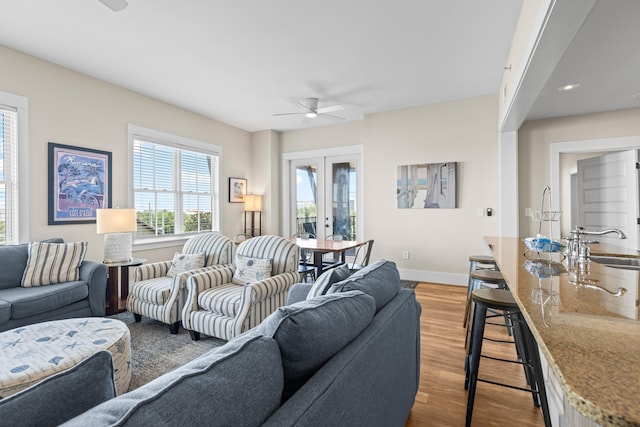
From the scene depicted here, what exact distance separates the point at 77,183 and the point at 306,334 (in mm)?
3959

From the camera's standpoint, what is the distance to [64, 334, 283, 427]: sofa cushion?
0.53 m

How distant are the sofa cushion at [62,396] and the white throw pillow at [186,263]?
8.84ft

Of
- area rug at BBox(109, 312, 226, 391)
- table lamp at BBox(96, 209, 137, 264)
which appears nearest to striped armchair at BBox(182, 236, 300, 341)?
area rug at BBox(109, 312, 226, 391)

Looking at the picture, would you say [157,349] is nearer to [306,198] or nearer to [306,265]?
[306,265]

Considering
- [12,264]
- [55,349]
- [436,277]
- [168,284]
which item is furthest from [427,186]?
[12,264]

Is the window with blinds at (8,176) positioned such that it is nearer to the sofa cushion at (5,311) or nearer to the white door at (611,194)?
the sofa cushion at (5,311)

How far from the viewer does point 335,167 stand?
5910 millimetres

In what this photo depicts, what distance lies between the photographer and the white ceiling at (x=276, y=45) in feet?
8.33

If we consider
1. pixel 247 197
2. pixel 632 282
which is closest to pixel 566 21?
pixel 632 282

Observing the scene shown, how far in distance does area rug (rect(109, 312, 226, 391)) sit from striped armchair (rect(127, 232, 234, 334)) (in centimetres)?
13

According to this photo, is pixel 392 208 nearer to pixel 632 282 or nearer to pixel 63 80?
pixel 632 282

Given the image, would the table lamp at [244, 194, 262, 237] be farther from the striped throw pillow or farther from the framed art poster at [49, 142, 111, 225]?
the striped throw pillow

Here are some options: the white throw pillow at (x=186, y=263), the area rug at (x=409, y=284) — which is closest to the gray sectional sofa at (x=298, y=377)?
A: the white throw pillow at (x=186, y=263)

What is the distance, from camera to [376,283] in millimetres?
1517
